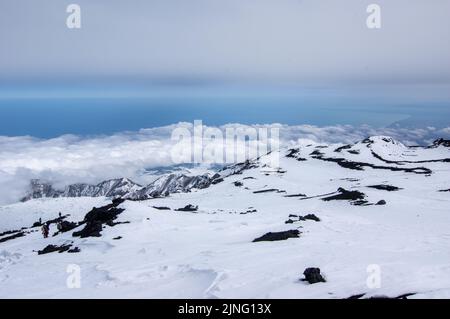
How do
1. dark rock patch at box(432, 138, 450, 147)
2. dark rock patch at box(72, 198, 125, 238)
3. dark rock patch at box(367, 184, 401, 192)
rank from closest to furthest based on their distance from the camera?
dark rock patch at box(72, 198, 125, 238) → dark rock patch at box(367, 184, 401, 192) → dark rock patch at box(432, 138, 450, 147)

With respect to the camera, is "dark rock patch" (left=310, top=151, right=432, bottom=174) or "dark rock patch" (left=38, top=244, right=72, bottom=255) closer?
"dark rock patch" (left=38, top=244, right=72, bottom=255)

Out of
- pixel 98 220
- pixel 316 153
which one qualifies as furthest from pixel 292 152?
pixel 98 220

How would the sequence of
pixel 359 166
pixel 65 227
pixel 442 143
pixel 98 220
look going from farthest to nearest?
pixel 442 143 → pixel 359 166 → pixel 65 227 → pixel 98 220

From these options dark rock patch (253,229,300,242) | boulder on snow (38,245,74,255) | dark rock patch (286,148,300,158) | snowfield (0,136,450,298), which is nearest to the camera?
snowfield (0,136,450,298)

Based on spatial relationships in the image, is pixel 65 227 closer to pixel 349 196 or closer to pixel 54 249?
pixel 54 249

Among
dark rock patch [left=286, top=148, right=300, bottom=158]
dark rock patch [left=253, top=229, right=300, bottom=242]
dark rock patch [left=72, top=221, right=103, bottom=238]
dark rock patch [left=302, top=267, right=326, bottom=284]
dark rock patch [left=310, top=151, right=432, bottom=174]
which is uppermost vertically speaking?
dark rock patch [left=302, top=267, right=326, bottom=284]

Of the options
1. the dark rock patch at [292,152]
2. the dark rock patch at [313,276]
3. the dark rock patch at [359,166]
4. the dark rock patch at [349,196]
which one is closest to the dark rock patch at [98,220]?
the dark rock patch at [313,276]

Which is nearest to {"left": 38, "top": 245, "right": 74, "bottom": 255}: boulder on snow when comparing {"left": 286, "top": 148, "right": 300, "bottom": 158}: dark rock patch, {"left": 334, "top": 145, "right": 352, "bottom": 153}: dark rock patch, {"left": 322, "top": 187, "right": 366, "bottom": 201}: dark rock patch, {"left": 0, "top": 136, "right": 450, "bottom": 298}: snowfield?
{"left": 0, "top": 136, "right": 450, "bottom": 298}: snowfield

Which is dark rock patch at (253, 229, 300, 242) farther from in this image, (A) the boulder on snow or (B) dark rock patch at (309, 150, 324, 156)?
(B) dark rock patch at (309, 150, 324, 156)
